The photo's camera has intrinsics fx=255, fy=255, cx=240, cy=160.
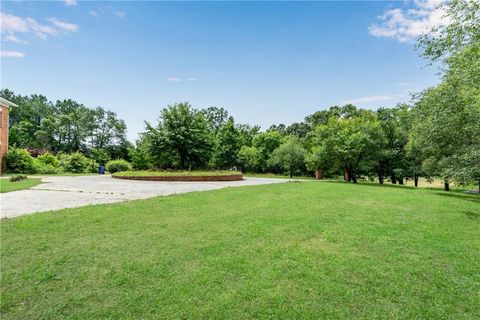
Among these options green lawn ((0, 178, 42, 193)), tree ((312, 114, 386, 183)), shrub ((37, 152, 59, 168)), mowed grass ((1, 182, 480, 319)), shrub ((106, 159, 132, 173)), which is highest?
tree ((312, 114, 386, 183))

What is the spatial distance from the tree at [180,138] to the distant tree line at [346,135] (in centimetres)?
8

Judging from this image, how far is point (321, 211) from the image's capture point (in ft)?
21.3

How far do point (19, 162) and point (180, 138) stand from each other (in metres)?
13.6

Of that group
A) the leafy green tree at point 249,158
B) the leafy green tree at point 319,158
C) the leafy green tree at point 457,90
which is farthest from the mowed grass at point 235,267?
the leafy green tree at point 249,158

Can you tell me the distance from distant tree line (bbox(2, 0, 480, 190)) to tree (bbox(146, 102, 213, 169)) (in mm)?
76

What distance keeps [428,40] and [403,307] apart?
918 centimetres

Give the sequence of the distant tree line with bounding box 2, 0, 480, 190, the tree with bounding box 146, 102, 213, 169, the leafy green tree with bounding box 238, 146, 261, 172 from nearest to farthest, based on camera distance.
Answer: the distant tree line with bounding box 2, 0, 480, 190
the tree with bounding box 146, 102, 213, 169
the leafy green tree with bounding box 238, 146, 261, 172

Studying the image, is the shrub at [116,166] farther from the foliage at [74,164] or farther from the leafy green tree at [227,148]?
the leafy green tree at [227,148]

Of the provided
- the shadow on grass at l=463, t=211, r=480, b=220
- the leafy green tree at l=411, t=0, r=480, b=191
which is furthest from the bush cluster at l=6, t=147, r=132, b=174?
the shadow on grass at l=463, t=211, r=480, b=220

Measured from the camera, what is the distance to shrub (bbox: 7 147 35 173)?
66.9 ft

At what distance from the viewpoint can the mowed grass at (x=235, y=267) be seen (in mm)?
2352

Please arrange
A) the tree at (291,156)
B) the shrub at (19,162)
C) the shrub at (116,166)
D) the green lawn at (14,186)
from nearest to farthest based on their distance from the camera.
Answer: the green lawn at (14,186), the shrub at (19,162), the shrub at (116,166), the tree at (291,156)

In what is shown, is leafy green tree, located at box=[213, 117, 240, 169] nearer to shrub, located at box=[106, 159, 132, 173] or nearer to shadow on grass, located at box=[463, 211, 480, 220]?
shrub, located at box=[106, 159, 132, 173]

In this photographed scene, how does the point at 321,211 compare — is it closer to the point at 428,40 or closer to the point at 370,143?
the point at 428,40
